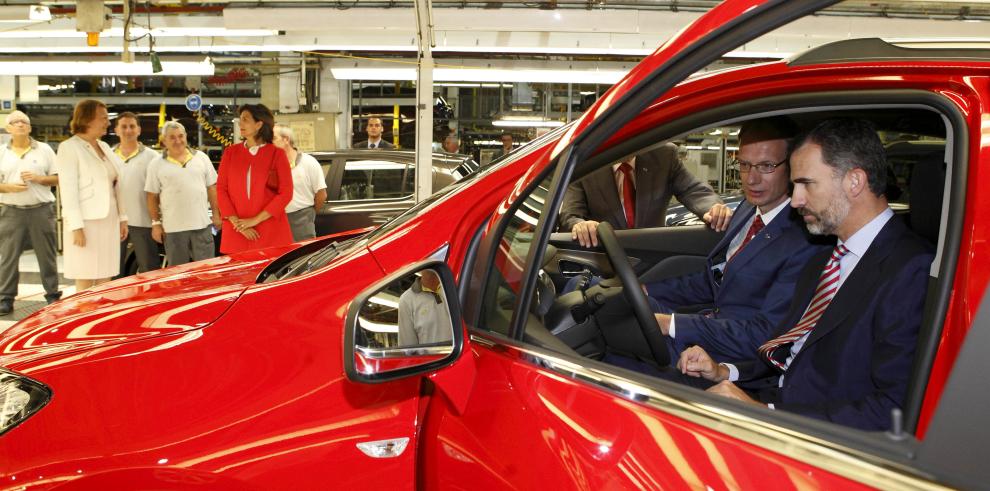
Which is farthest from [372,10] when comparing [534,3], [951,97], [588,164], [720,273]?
[951,97]

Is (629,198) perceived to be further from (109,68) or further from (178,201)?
(109,68)

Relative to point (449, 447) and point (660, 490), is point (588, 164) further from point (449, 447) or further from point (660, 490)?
point (660, 490)

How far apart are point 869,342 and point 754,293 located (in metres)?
0.91

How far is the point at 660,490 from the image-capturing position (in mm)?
1053

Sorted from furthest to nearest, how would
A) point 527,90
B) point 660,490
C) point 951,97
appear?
point 527,90 < point 951,97 < point 660,490

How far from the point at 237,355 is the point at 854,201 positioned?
1.33m

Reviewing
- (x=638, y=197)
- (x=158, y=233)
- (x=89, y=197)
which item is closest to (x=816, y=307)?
(x=638, y=197)

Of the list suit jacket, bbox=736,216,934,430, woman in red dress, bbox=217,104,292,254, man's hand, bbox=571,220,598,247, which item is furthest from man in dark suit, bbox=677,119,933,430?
woman in red dress, bbox=217,104,292,254

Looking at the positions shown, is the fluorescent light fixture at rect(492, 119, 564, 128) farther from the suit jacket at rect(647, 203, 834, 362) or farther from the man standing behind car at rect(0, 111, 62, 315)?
the suit jacket at rect(647, 203, 834, 362)

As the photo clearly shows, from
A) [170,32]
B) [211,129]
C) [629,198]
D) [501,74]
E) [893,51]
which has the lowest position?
[629,198]

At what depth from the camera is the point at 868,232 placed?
5.78 ft

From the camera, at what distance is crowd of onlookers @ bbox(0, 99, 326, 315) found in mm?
5203

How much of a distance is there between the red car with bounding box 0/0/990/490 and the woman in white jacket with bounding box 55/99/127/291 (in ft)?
12.0

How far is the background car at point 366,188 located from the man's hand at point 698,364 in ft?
17.5
